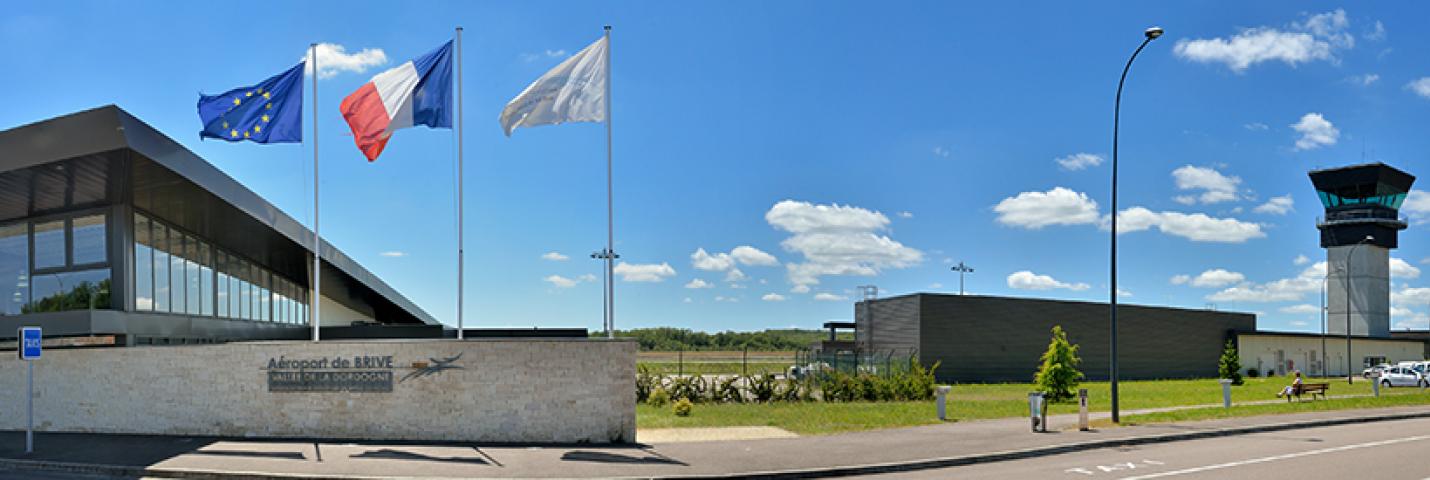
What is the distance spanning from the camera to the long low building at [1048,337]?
50.3 metres

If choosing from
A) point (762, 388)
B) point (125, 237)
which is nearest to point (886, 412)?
point (762, 388)

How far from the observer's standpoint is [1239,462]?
16.7 meters

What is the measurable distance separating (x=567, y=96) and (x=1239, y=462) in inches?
543

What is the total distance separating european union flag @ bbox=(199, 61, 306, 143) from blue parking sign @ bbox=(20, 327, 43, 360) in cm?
479

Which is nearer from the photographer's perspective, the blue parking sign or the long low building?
the blue parking sign

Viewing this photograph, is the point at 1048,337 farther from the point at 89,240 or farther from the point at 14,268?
the point at 14,268

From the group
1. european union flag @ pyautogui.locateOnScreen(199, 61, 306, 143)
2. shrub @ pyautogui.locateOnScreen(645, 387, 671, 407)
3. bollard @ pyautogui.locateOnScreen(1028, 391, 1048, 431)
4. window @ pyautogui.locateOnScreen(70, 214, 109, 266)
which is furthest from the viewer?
shrub @ pyautogui.locateOnScreen(645, 387, 671, 407)

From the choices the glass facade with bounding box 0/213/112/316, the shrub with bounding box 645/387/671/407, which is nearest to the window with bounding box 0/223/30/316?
the glass facade with bounding box 0/213/112/316

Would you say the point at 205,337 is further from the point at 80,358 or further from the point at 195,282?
the point at 80,358

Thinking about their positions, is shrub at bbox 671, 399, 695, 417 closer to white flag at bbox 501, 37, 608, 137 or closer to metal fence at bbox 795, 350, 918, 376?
metal fence at bbox 795, 350, 918, 376

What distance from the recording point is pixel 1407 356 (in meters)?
80.5

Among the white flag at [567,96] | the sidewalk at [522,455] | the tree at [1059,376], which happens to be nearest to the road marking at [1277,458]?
the sidewalk at [522,455]

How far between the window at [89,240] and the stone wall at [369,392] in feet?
9.33

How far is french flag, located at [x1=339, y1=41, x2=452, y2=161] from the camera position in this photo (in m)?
19.1
